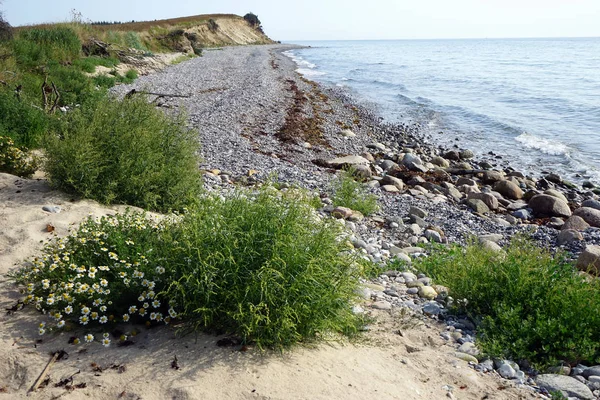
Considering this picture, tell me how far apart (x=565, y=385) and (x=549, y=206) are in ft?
25.2

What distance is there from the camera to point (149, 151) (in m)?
6.29

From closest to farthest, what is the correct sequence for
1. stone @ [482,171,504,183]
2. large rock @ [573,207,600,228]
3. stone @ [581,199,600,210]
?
1. large rock @ [573,207,600,228]
2. stone @ [581,199,600,210]
3. stone @ [482,171,504,183]

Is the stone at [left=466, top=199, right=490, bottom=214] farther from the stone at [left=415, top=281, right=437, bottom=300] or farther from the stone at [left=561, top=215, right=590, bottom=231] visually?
the stone at [left=415, top=281, right=437, bottom=300]

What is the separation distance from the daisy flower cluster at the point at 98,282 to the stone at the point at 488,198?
8.48m

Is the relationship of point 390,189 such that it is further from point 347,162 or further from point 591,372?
point 591,372

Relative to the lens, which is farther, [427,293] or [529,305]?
[427,293]

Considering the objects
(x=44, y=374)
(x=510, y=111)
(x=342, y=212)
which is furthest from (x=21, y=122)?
(x=510, y=111)

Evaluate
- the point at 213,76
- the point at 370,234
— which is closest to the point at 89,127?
the point at 370,234

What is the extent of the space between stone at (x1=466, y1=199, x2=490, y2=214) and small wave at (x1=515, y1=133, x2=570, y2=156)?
25.6 feet

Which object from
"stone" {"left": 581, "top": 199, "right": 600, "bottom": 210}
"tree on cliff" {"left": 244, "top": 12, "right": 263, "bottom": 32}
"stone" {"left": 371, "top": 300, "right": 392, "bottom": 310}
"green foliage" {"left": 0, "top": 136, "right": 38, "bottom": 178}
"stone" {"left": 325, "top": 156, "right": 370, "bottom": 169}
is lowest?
"stone" {"left": 581, "top": 199, "right": 600, "bottom": 210}

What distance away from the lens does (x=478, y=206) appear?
415 inches

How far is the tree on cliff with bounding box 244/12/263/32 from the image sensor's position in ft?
344

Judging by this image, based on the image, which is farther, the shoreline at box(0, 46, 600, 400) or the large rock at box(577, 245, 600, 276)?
the large rock at box(577, 245, 600, 276)

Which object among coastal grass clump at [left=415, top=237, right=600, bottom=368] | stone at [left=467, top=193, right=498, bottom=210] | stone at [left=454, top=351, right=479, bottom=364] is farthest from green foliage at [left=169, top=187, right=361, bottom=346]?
stone at [left=467, top=193, right=498, bottom=210]
